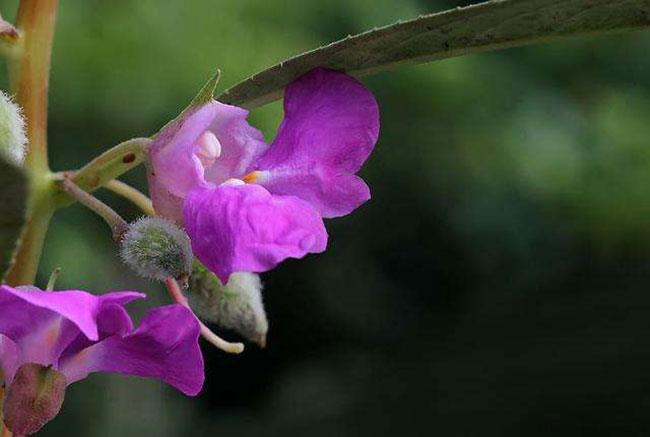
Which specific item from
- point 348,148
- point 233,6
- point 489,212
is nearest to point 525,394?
point 489,212

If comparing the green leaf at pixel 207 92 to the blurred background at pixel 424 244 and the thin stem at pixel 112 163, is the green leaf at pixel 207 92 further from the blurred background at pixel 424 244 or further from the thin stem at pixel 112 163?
the blurred background at pixel 424 244

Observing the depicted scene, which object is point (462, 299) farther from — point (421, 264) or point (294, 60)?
point (294, 60)

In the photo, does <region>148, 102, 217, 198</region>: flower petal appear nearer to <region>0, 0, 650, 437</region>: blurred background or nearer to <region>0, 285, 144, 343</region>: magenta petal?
<region>0, 285, 144, 343</region>: magenta petal

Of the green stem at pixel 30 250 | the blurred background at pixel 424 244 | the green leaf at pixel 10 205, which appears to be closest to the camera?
the green leaf at pixel 10 205

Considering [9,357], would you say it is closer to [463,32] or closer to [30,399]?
[30,399]

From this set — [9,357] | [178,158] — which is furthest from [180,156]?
[9,357]

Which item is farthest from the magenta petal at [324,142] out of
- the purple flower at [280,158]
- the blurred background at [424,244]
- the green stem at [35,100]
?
the blurred background at [424,244]
